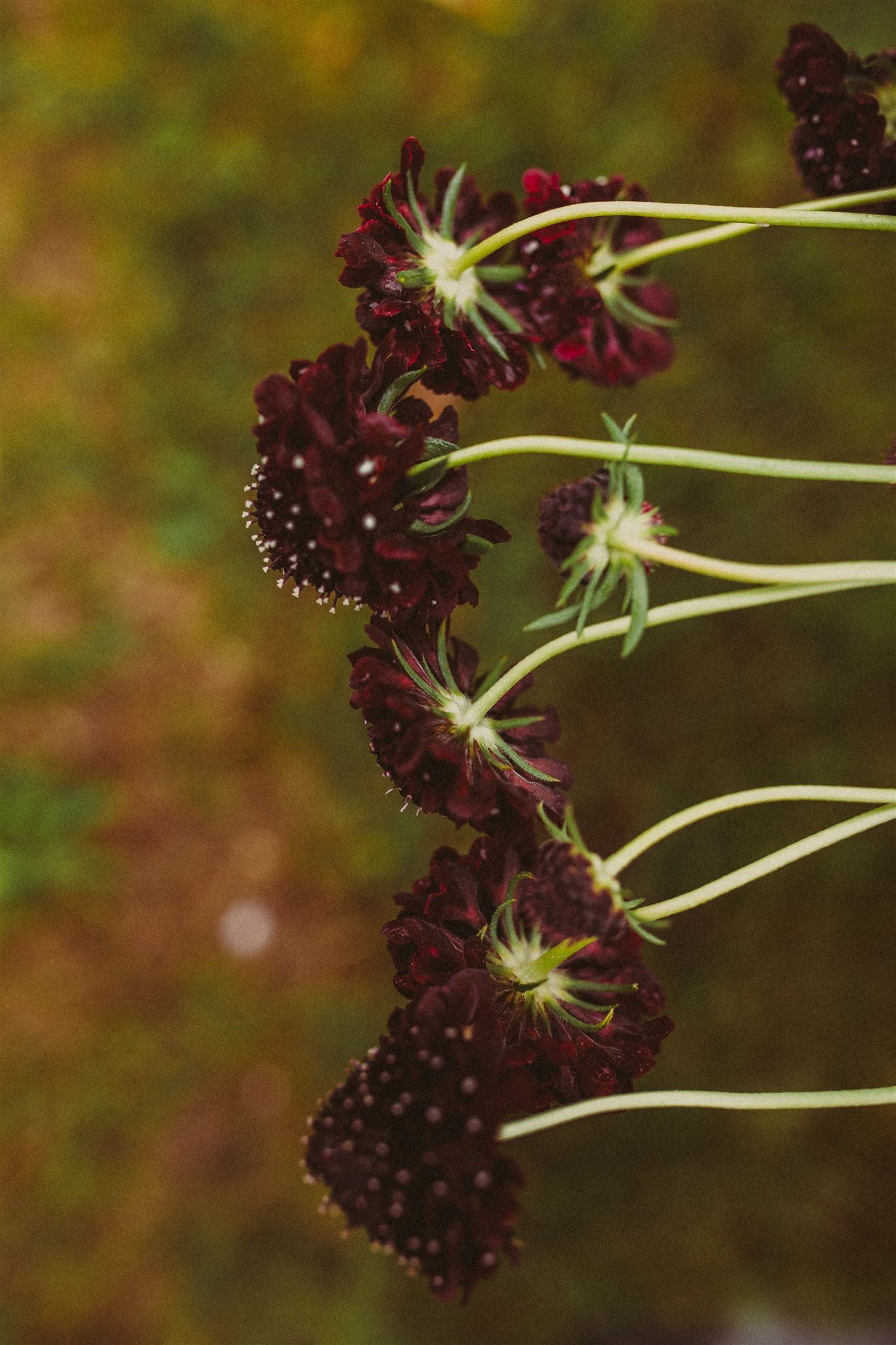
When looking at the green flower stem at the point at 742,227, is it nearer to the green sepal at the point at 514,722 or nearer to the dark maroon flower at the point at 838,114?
the dark maroon flower at the point at 838,114

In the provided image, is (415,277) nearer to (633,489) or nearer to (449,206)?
(449,206)

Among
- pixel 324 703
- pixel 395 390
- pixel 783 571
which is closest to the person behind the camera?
pixel 783 571

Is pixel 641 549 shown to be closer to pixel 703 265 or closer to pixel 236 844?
pixel 703 265

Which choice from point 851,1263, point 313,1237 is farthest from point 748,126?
point 313,1237

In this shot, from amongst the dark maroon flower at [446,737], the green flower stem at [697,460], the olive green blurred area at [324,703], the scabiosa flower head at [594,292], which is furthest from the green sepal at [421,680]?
the olive green blurred area at [324,703]

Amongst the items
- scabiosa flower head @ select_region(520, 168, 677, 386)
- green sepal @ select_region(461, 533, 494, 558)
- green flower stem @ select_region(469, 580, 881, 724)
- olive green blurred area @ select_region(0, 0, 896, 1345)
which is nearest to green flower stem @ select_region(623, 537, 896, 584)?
green flower stem @ select_region(469, 580, 881, 724)

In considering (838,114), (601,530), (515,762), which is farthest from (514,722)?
(838,114)

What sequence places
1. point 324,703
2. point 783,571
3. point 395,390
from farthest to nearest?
point 324,703, point 395,390, point 783,571
